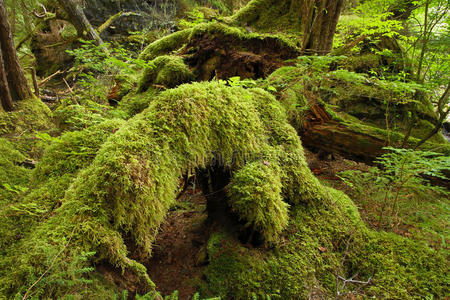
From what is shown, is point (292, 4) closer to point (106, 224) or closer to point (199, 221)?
point (199, 221)

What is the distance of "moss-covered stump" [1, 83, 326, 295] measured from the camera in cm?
127

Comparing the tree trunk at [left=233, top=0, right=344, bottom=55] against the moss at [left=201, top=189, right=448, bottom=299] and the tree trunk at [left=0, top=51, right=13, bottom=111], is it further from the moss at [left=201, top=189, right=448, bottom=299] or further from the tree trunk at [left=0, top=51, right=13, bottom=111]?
the tree trunk at [left=0, top=51, right=13, bottom=111]

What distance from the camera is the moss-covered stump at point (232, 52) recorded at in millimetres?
4703

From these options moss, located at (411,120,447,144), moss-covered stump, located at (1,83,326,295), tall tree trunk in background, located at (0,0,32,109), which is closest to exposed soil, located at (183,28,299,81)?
moss-covered stump, located at (1,83,326,295)

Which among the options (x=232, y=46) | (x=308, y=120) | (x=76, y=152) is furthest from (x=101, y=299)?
(x=232, y=46)

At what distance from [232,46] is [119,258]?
4781 millimetres

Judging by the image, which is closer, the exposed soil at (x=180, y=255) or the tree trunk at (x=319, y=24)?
the exposed soil at (x=180, y=255)

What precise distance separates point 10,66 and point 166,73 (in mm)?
3547

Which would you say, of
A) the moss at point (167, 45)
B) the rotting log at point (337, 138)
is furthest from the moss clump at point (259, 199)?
the moss at point (167, 45)

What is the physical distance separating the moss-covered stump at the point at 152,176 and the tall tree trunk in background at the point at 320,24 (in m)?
3.11

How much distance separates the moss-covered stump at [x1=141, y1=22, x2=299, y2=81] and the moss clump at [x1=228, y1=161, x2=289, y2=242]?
3.15 meters

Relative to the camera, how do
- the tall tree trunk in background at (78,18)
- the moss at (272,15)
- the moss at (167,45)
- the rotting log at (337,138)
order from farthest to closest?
the tall tree trunk in background at (78,18), the moss at (167,45), the moss at (272,15), the rotting log at (337,138)

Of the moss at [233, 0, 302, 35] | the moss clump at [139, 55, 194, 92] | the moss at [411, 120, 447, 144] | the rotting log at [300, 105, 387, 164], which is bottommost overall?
the moss at [411, 120, 447, 144]

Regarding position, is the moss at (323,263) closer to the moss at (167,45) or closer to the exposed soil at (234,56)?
the exposed soil at (234,56)
